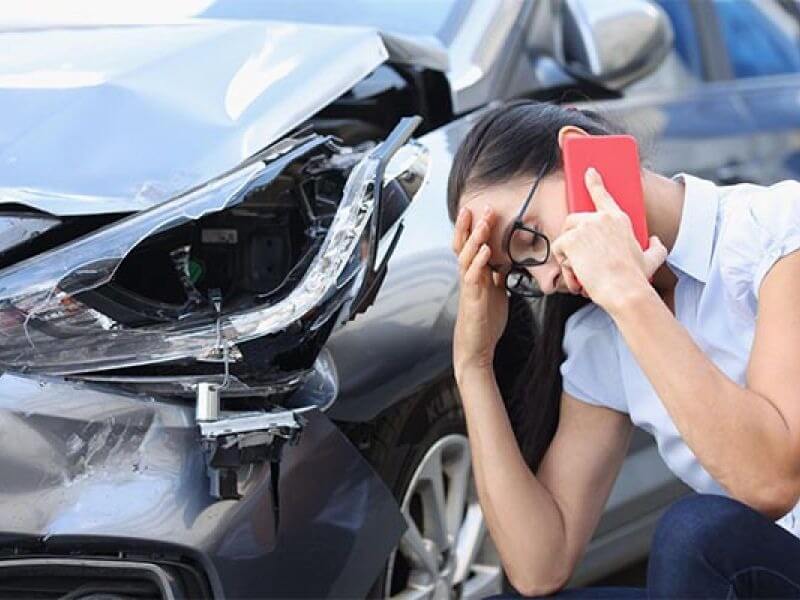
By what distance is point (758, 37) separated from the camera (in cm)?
441

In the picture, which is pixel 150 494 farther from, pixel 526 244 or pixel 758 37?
pixel 758 37

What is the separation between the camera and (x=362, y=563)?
2094 millimetres

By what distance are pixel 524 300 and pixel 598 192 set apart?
548mm

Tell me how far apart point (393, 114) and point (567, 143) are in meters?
0.95

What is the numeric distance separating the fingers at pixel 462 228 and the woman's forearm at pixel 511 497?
0.26 m

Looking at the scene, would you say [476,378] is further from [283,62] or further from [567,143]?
[283,62]

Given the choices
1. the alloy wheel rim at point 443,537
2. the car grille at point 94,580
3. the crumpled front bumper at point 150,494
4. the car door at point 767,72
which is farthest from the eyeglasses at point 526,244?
the car door at point 767,72

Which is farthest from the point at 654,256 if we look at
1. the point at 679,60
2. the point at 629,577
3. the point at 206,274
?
the point at 679,60

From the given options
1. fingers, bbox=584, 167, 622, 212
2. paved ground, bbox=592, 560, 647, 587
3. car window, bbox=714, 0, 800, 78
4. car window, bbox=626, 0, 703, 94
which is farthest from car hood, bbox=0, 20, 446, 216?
car window, bbox=714, 0, 800, 78

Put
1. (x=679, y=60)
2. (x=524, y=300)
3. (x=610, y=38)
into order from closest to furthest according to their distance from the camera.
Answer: (x=524, y=300) → (x=610, y=38) → (x=679, y=60)

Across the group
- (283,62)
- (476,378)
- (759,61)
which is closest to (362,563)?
(476,378)

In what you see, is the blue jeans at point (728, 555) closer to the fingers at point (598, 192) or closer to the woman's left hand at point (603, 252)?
the woman's left hand at point (603, 252)

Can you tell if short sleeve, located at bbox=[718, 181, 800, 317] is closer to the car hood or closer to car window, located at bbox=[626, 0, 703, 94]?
the car hood

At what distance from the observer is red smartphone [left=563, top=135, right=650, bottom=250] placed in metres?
1.85
